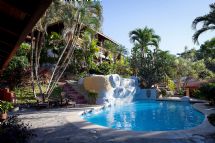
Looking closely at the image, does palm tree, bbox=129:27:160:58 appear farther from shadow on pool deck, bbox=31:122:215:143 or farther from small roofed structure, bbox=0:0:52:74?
small roofed structure, bbox=0:0:52:74

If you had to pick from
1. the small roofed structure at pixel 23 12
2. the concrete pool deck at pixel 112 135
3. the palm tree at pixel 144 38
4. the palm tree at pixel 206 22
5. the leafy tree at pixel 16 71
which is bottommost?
the concrete pool deck at pixel 112 135

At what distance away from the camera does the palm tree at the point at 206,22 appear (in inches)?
734

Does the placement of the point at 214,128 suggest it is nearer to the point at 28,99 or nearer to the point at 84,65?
the point at 28,99

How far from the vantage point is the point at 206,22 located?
1912 centimetres

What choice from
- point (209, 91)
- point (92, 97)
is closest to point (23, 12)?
point (209, 91)

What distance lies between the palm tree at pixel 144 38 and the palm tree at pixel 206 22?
51.9 feet

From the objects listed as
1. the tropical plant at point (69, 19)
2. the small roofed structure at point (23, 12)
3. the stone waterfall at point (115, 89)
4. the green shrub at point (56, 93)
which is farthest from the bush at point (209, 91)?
the small roofed structure at point (23, 12)

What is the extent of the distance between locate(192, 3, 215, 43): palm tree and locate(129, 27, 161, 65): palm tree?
15.8m

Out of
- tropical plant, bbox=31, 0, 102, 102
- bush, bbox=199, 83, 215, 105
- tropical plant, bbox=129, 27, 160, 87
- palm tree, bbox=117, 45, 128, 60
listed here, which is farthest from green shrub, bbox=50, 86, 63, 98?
palm tree, bbox=117, 45, 128, 60

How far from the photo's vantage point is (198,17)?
767 inches

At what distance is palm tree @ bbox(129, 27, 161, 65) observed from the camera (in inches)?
1416

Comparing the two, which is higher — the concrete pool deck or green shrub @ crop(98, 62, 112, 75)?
green shrub @ crop(98, 62, 112, 75)

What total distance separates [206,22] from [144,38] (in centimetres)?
1707

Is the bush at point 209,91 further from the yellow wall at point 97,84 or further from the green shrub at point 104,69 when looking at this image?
the green shrub at point 104,69
